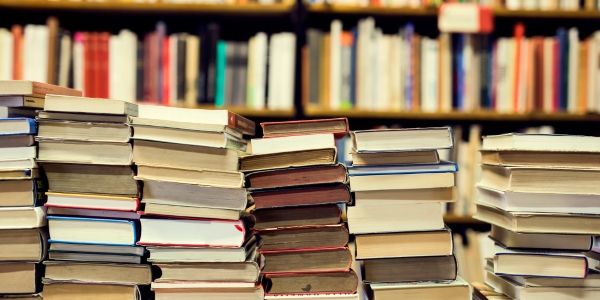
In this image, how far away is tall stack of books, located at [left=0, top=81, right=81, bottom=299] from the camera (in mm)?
720

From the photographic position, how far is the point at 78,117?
729 millimetres

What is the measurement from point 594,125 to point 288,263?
147 cm

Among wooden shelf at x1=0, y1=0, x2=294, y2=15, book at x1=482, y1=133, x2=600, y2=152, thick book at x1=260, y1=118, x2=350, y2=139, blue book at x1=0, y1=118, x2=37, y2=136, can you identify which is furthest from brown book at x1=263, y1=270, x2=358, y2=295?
wooden shelf at x1=0, y1=0, x2=294, y2=15

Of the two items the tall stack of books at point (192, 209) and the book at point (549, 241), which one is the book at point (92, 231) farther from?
the book at point (549, 241)

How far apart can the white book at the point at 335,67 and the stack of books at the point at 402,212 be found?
79 centimetres

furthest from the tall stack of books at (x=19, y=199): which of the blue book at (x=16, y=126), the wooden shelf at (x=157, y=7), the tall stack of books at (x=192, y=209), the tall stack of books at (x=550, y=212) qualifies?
the wooden shelf at (x=157, y=7)

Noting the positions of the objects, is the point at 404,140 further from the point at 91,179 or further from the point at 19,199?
the point at 19,199

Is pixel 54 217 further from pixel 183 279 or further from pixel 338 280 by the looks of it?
pixel 338 280

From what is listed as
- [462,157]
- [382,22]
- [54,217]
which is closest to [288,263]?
[54,217]

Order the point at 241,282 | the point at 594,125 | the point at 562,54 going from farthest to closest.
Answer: the point at 594,125
the point at 562,54
the point at 241,282

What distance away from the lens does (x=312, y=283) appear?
735 mm

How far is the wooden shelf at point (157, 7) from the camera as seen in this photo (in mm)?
1521

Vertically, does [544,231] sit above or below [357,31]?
below

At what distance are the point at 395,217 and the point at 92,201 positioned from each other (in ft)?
1.66
